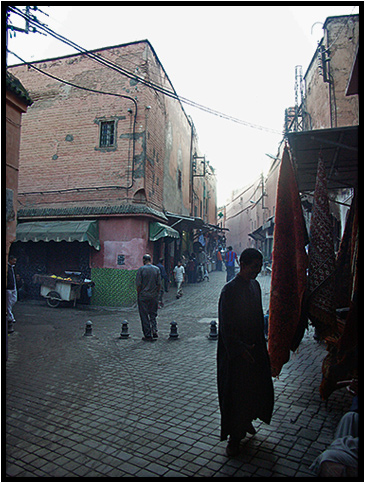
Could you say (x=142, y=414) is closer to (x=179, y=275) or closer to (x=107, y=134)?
(x=179, y=275)

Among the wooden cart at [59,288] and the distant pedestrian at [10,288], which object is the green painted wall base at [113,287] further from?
the distant pedestrian at [10,288]

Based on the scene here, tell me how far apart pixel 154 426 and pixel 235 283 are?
1890 mm

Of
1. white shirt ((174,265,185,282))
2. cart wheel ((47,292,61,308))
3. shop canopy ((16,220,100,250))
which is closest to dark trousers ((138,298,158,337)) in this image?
shop canopy ((16,220,100,250))

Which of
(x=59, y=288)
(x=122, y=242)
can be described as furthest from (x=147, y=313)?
(x=59, y=288)

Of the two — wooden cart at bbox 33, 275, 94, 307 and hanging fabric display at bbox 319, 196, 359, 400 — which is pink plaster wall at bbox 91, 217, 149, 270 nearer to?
wooden cart at bbox 33, 275, 94, 307

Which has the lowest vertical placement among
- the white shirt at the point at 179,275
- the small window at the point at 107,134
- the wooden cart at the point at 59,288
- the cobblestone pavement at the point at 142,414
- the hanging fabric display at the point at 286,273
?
the cobblestone pavement at the point at 142,414

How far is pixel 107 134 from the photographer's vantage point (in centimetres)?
1399

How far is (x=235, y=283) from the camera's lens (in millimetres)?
3424

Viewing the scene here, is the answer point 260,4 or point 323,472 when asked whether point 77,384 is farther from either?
point 260,4

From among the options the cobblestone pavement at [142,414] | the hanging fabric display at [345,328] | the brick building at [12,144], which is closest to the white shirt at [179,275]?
the cobblestone pavement at [142,414]

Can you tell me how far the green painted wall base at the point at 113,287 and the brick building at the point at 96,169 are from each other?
0.13 feet

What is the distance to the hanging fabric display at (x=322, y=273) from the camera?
151 inches

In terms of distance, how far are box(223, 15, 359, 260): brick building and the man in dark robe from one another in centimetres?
224

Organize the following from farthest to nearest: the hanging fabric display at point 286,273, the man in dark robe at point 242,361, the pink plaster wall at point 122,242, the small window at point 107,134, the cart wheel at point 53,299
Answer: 1. the small window at point 107,134
2. the pink plaster wall at point 122,242
3. the cart wheel at point 53,299
4. the hanging fabric display at point 286,273
5. the man in dark robe at point 242,361
